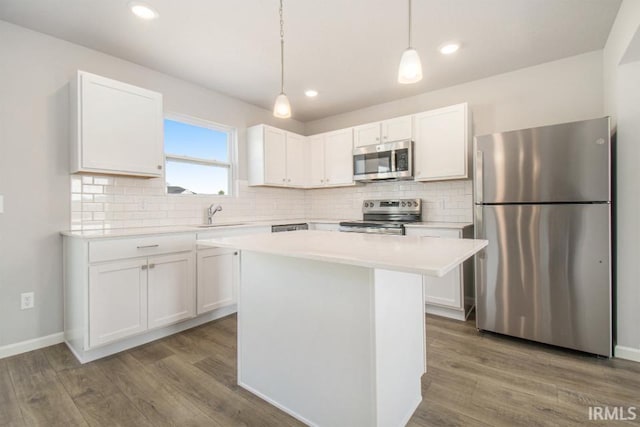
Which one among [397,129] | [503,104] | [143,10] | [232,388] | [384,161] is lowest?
[232,388]

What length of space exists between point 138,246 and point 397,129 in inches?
115

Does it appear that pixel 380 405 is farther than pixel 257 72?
No

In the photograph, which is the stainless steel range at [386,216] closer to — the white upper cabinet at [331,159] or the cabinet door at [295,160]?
the white upper cabinet at [331,159]

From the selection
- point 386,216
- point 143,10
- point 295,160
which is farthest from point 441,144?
point 143,10

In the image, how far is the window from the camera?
10.7 ft

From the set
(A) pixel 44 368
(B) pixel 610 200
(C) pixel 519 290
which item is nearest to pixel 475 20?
(B) pixel 610 200

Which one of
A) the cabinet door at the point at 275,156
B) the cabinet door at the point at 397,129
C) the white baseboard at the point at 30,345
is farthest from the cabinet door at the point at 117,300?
the cabinet door at the point at 397,129

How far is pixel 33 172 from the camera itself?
234cm

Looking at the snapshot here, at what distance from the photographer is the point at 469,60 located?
2879mm

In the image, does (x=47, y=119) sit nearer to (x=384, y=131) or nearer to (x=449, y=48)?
(x=384, y=131)

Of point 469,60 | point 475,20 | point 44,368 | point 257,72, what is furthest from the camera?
point 257,72

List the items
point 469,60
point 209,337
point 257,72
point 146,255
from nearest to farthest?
point 146,255 < point 209,337 < point 469,60 < point 257,72

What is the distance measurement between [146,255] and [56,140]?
47.2 inches

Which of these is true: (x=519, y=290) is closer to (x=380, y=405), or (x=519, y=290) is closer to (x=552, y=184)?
(x=552, y=184)
